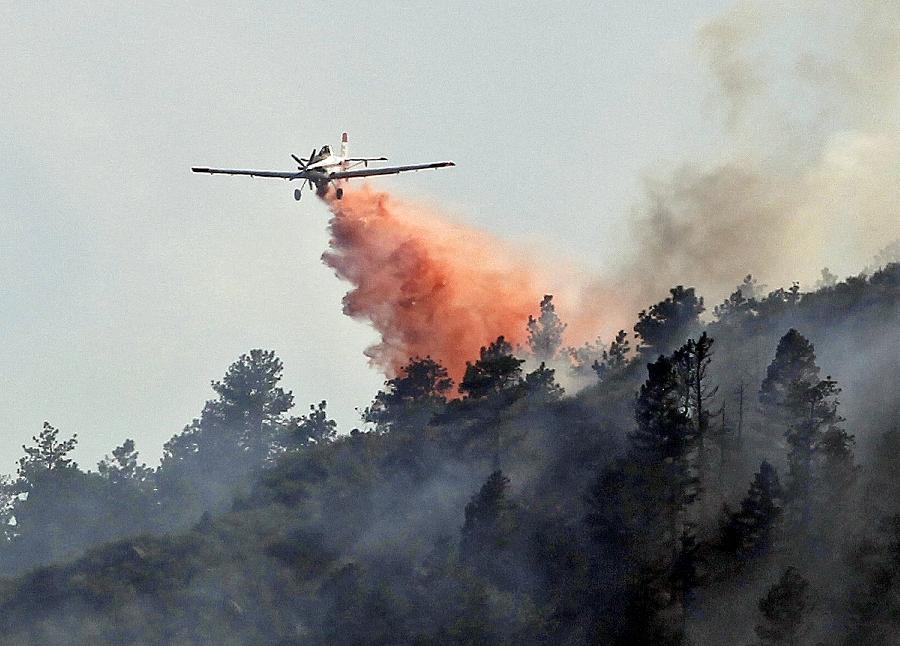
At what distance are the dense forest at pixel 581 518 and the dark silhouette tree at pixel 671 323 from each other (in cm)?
18

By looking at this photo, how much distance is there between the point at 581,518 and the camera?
125188mm

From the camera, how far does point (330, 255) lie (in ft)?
507

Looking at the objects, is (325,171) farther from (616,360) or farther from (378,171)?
(616,360)

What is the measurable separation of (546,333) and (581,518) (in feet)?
222

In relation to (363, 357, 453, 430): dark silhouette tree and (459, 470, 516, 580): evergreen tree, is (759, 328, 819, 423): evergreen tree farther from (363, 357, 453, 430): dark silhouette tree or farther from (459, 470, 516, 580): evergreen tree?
(363, 357, 453, 430): dark silhouette tree

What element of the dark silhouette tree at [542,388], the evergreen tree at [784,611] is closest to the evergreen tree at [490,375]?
the dark silhouette tree at [542,388]

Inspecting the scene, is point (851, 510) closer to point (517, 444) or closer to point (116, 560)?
point (517, 444)

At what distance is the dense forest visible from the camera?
354 feet

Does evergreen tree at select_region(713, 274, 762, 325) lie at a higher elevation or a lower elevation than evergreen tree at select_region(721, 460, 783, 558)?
higher

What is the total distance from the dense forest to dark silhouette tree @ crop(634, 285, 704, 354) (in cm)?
18

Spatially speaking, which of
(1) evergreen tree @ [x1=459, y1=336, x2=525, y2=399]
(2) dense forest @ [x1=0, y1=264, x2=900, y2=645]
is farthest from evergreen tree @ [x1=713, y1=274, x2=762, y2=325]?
(1) evergreen tree @ [x1=459, y1=336, x2=525, y2=399]

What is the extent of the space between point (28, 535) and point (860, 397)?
105289 mm

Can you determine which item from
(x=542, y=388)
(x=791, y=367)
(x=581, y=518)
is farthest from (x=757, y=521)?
(x=542, y=388)

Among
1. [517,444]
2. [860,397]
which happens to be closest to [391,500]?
[517,444]
